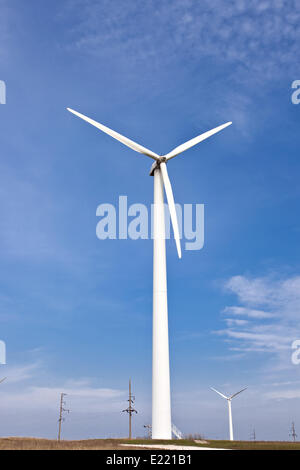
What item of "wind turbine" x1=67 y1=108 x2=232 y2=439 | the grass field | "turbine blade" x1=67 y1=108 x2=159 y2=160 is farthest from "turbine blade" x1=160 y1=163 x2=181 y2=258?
the grass field

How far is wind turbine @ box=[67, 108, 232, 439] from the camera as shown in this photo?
46.9 meters

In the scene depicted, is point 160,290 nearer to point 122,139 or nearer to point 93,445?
point 93,445

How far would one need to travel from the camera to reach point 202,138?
6325cm

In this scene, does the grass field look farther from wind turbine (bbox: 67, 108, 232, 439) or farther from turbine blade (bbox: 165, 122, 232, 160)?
turbine blade (bbox: 165, 122, 232, 160)

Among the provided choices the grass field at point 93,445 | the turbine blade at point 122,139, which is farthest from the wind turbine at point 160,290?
the grass field at point 93,445

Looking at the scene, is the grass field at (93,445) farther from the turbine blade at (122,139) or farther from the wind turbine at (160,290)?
the turbine blade at (122,139)

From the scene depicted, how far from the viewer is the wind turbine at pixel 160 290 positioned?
4694cm

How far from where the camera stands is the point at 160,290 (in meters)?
50.9

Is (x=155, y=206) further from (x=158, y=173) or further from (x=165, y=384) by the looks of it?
(x=165, y=384)

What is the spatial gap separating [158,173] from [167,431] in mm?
29542

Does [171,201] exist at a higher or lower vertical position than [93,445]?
higher

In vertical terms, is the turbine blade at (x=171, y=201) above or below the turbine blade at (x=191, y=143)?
below

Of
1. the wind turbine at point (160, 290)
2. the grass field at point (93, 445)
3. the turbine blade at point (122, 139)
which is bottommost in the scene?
the grass field at point (93, 445)

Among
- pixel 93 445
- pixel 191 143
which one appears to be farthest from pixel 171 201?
pixel 93 445
